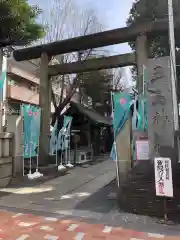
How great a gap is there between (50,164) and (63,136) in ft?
5.64

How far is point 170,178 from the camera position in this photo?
5469 millimetres

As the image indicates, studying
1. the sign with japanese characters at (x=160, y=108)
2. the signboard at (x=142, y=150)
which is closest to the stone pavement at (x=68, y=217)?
the signboard at (x=142, y=150)

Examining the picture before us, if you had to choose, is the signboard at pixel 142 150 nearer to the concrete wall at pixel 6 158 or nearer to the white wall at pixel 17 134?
the concrete wall at pixel 6 158

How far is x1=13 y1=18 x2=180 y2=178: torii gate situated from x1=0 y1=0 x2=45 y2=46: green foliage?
1.80 meters

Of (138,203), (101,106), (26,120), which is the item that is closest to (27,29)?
(26,120)

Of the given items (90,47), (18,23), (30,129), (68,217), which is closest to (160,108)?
(68,217)

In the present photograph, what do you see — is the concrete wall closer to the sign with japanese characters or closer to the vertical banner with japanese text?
the vertical banner with japanese text

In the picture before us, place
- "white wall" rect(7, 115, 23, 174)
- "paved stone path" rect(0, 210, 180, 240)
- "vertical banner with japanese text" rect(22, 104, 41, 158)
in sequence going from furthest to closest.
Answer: "vertical banner with japanese text" rect(22, 104, 41, 158), "white wall" rect(7, 115, 23, 174), "paved stone path" rect(0, 210, 180, 240)

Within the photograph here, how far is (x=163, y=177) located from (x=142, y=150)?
1.23 m

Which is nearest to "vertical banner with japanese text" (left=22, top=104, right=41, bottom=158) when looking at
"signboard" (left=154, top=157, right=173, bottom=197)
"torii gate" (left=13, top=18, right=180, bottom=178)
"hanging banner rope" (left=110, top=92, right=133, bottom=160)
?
"torii gate" (left=13, top=18, right=180, bottom=178)

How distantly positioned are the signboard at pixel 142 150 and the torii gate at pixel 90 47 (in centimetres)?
393

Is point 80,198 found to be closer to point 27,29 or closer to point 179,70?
point 27,29

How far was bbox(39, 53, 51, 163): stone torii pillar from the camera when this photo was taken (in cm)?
1316

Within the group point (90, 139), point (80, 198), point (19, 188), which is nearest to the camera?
point (80, 198)
